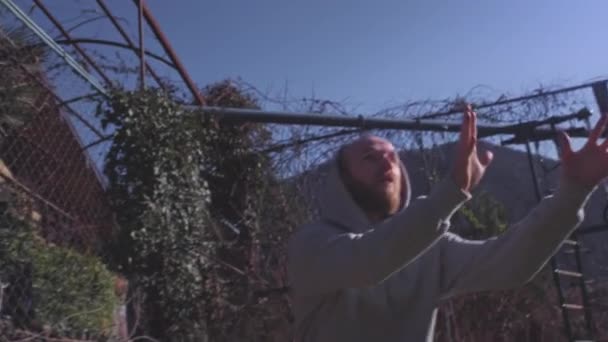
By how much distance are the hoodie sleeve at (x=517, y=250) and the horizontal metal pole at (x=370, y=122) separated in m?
3.54

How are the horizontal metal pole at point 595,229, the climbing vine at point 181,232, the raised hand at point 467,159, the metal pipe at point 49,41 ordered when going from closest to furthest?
the raised hand at point 467,159 → the metal pipe at point 49,41 → the climbing vine at point 181,232 → the horizontal metal pole at point 595,229

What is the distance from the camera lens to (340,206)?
1.73 meters

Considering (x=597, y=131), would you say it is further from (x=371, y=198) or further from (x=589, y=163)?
(x=371, y=198)

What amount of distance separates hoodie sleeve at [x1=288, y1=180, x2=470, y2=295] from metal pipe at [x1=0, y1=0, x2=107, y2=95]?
2.76 m

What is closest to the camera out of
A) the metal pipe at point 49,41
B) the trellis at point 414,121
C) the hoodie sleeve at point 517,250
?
the hoodie sleeve at point 517,250

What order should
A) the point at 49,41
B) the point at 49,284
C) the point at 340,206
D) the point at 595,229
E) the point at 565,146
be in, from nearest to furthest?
the point at 565,146 < the point at 340,206 < the point at 49,284 < the point at 49,41 < the point at 595,229

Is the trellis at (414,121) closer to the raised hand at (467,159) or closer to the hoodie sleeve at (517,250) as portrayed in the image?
the hoodie sleeve at (517,250)

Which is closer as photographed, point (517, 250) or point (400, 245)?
point (400, 245)

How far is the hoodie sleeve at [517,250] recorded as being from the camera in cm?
159

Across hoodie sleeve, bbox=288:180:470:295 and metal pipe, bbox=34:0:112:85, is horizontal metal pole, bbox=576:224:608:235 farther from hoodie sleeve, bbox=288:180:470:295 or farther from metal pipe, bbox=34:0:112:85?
hoodie sleeve, bbox=288:180:470:295

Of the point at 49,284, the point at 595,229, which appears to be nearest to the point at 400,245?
the point at 49,284

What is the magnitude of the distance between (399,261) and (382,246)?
4 cm

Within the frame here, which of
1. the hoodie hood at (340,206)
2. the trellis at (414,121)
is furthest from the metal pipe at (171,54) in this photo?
the hoodie hood at (340,206)

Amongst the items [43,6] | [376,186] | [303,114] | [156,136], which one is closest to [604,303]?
[303,114]
